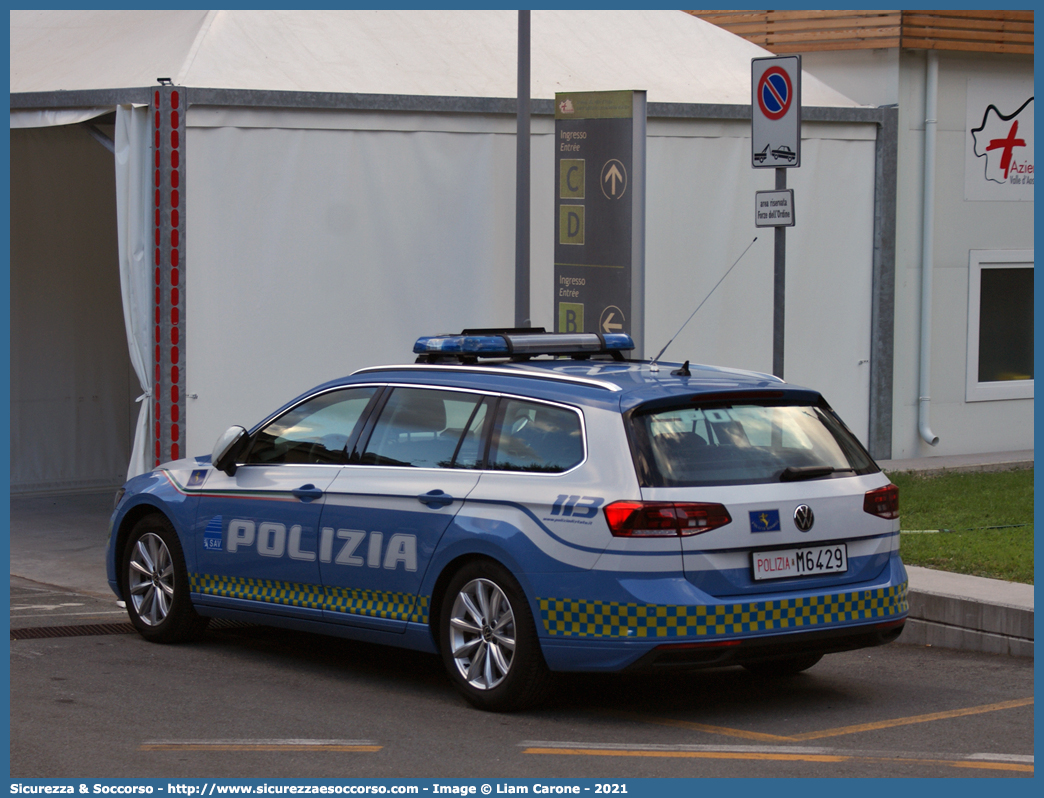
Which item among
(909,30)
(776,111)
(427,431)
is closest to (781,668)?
(427,431)

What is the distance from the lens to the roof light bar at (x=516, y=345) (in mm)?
7689

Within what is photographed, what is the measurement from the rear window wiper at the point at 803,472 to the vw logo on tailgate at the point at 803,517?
13cm

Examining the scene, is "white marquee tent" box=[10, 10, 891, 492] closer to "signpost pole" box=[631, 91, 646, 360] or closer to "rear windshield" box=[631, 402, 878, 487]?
"signpost pole" box=[631, 91, 646, 360]

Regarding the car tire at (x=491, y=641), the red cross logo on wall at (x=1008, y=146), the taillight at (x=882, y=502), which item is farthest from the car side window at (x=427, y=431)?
the red cross logo on wall at (x=1008, y=146)

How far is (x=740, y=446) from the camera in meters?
6.64

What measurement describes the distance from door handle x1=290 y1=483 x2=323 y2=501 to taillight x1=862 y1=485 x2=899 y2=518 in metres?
2.66

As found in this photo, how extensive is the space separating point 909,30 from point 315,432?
1026cm

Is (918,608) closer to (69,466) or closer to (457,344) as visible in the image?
(457,344)

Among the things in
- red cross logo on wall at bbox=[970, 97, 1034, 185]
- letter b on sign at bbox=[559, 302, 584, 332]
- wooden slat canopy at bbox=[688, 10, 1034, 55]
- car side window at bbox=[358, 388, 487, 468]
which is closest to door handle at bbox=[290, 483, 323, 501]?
car side window at bbox=[358, 388, 487, 468]

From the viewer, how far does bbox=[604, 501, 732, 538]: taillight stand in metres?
→ 6.27

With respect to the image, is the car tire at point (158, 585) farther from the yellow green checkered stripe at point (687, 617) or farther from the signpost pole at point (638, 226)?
the signpost pole at point (638, 226)

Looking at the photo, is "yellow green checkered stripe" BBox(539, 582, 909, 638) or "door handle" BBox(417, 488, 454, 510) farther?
"door handle" BBox(417, 488, 454, 510)

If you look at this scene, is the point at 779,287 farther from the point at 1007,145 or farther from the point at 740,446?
the point at 1007,145

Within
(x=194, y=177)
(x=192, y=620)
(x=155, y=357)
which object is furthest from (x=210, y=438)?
(x=192, y=620)
